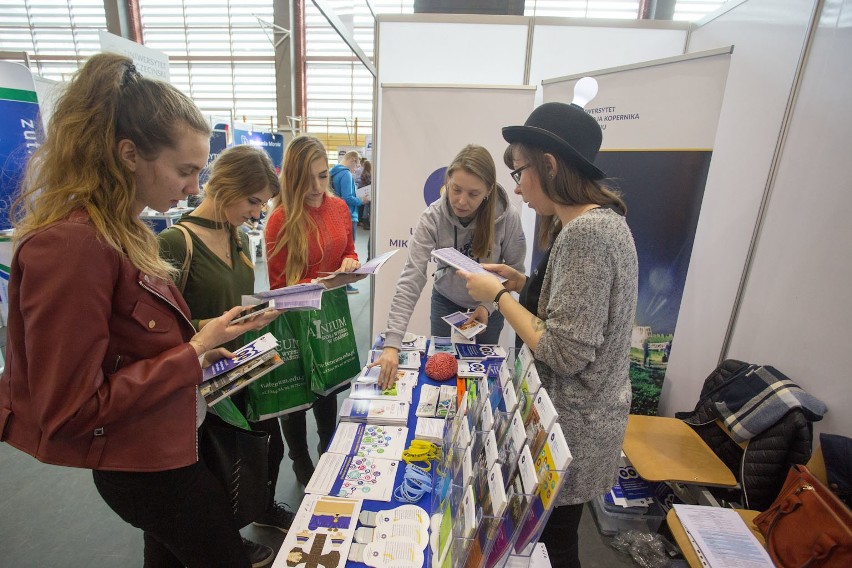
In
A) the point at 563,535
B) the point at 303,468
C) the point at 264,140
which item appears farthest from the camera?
the point at 264,140

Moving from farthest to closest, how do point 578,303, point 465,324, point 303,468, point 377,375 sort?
point 303,468
point 465,324
point 377,375
point 578,303

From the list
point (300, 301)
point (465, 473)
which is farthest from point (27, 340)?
point (465, 473)

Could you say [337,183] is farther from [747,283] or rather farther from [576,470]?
[576,470]

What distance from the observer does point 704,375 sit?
255 cm

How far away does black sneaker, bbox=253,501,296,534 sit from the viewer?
1828 millimetres

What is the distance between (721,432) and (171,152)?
251cm

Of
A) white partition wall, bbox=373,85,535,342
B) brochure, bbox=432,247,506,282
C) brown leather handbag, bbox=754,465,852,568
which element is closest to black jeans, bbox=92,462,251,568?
brochure, bbox=432,247,506,282

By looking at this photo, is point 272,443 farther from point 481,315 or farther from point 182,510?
point 481,315

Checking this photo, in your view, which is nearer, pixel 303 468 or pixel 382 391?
pixel 382 391

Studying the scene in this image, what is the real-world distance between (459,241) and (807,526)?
156 cm

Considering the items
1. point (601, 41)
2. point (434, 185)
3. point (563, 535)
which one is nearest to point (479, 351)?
point (563, 535)

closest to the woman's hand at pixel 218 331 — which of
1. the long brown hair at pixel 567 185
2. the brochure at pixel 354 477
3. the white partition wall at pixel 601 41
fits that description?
the brochure at pixel 354 477

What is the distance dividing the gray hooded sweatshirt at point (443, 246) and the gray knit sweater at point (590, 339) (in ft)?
2.31

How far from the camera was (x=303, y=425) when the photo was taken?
1.97 m
